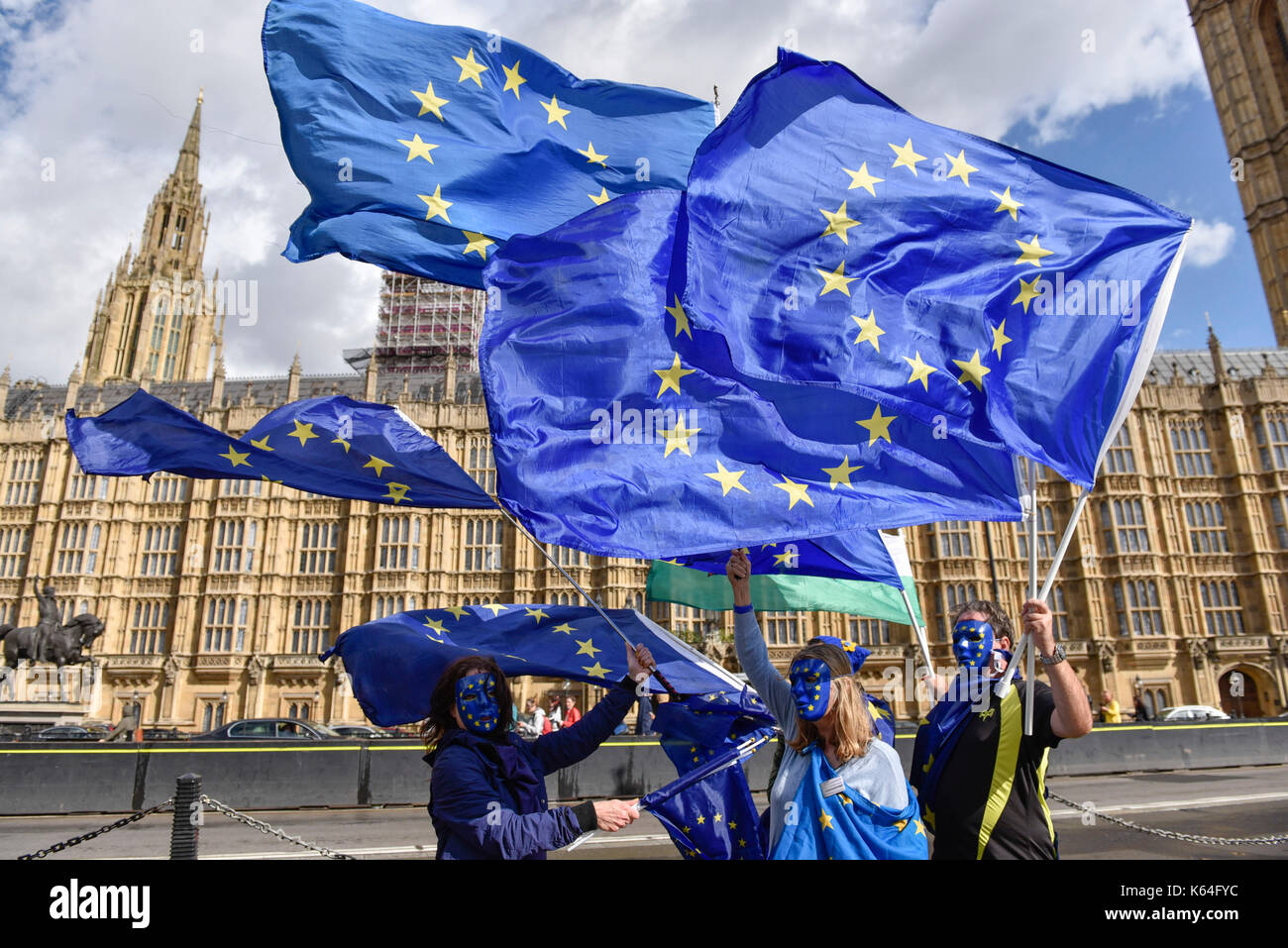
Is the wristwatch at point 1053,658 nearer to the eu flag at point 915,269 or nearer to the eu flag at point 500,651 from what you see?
the eu flag at point 915,269

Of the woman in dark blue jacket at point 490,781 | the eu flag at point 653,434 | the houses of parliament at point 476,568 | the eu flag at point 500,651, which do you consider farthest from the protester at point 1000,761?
the houses of parliament at point 476,568

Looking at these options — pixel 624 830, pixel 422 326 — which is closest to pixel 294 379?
pixel 422 326

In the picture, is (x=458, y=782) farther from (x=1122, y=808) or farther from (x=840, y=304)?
(x=1122, y=808)

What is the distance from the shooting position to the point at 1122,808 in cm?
1152

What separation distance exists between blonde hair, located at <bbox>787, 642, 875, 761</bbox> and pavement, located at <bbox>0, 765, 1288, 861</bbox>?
3841mm

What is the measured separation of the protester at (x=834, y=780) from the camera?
8.95ft

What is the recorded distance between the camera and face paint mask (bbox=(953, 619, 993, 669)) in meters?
3.42

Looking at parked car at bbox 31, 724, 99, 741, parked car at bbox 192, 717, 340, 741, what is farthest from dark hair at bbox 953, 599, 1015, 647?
parked car at bbox 31, 724, 99, 741

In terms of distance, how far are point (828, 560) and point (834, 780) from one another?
344cm

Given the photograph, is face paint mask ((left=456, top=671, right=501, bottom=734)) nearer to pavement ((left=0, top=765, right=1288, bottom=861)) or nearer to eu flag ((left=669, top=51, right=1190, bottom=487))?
eu flag ((left=669, top=51, right=1190, bottom=487))

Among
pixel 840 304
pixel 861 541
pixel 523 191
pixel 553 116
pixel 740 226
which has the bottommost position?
pixel 861 541
